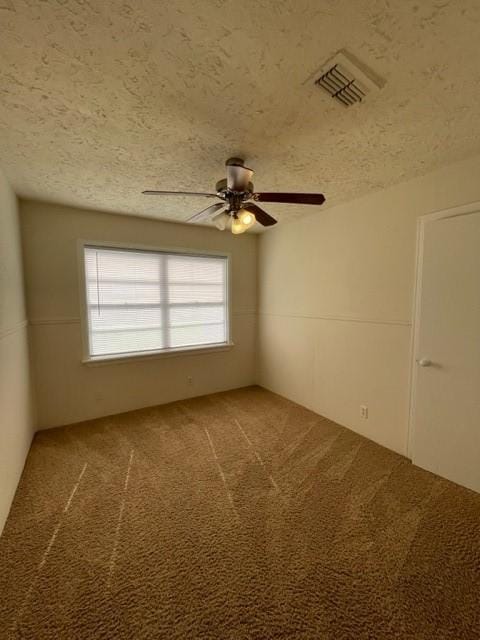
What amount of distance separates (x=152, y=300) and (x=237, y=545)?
2748 mm

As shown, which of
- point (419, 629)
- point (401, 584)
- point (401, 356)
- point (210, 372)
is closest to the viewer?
point (419, 629)

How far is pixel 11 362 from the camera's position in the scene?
6.75 feet

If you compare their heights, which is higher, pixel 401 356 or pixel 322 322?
pixel 322 322

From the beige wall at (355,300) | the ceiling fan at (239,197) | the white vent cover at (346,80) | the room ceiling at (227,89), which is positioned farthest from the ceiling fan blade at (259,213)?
the beige wall at (355,300)

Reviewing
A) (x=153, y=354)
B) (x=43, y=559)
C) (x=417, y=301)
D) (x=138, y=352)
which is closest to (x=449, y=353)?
(x=417, y=301)

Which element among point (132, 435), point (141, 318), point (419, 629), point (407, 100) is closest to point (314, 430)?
point (419, 629)

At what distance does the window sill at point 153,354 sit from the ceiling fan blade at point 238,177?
2.34 meters

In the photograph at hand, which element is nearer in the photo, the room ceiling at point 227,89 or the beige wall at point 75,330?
the room ceiling at point 227,89

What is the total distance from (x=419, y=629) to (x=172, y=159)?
2954mm

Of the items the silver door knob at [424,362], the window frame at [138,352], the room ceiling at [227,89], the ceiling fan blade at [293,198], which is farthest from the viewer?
the window frame at [138,352]

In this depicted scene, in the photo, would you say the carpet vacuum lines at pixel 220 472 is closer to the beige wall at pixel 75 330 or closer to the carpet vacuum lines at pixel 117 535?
the carpet vacuum lines at pixel 117 535

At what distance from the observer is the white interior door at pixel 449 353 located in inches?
78.4

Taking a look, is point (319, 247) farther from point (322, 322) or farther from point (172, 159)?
point (172, 159)

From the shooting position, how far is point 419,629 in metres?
1.19
